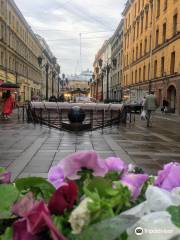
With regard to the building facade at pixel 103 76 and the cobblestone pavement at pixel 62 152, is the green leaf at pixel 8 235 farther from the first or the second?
the building facade at pixel 103 76

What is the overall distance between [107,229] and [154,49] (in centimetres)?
4427

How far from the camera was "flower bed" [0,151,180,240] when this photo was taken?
1.04 meters

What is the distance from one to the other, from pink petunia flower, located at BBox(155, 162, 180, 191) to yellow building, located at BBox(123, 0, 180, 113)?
33494 mm

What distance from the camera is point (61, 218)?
43.8 inches

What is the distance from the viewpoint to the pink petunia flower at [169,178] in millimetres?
1347

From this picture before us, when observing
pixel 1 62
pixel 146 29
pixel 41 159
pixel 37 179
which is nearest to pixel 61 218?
pixel 37 179

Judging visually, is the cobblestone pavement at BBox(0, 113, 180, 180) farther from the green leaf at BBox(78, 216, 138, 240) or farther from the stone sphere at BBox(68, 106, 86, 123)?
the green leaf at BBox(78, 216, 138, 240)

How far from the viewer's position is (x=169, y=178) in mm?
1373

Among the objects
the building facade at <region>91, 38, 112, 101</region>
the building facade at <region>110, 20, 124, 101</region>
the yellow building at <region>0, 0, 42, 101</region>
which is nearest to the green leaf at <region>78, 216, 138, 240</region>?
the yellow building at <region>0, 0, 42, 101</region>

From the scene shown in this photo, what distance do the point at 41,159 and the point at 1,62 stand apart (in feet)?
121

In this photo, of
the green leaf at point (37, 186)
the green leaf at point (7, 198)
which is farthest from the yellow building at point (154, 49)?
the green leaf at point (7, 198)

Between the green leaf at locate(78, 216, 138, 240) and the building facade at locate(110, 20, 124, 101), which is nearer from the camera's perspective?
the green leaf at locate(78, 216, 138, 240)

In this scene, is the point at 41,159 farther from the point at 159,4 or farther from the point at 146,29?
the point at 146,29

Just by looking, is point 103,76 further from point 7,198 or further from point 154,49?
point 7,198
